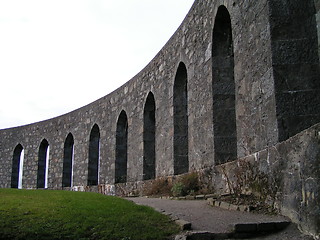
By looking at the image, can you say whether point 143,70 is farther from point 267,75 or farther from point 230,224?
point 230,224

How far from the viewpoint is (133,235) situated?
4.52 m

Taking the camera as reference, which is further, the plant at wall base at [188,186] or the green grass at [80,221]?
the plant at wall base at [188,186]

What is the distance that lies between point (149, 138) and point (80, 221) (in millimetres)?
7315

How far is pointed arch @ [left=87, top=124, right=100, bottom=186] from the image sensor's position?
52.5 ft

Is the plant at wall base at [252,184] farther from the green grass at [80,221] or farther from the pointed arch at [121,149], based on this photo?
the pointed arch at [121,149]

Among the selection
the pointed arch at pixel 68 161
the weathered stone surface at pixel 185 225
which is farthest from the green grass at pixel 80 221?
the pointed arch at pixel 68 161

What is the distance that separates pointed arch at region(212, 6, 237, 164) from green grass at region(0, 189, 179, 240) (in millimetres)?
2336

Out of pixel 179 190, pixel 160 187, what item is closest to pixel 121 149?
pixel 160 187

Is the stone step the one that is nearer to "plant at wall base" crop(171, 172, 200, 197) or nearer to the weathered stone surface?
the weathered stone surface

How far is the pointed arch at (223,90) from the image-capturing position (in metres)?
7.64

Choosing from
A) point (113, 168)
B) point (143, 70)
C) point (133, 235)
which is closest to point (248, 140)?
point (133, 235)

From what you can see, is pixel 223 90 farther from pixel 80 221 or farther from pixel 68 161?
pixel 68 161

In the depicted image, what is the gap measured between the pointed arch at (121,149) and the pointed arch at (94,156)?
2081 millimetres

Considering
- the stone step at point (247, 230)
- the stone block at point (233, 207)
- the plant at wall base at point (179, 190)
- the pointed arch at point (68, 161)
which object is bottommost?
the stone step at point (247, 230)
